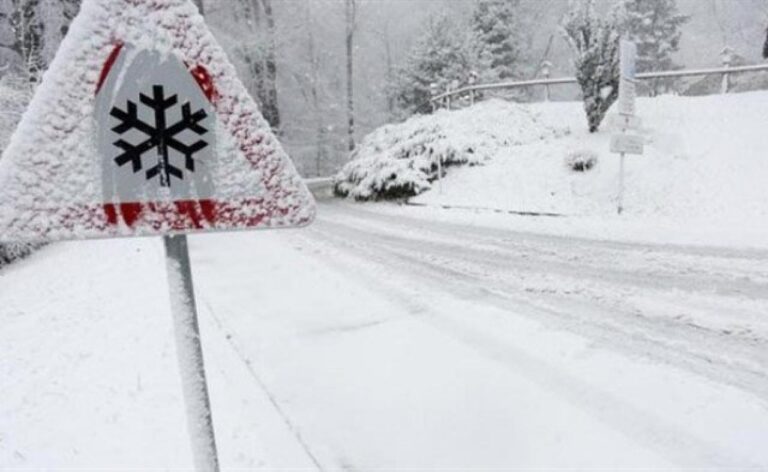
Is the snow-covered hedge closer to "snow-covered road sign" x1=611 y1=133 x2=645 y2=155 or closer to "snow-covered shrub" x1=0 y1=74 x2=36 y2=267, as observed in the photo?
"snow-covered road sign" x1=611 y1=133 x2=645 y2=155

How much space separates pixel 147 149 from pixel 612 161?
14.4m

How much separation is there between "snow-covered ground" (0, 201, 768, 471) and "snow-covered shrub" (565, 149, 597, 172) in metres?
5.97

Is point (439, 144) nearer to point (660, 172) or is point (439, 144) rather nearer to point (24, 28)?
point (660, 172)

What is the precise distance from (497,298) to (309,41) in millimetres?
35442

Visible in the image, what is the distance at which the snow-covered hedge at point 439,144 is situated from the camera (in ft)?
58.3

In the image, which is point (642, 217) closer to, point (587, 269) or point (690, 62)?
point (587, 269)

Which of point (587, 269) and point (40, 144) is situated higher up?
point (40, 144)

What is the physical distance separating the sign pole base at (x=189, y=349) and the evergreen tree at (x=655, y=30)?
136 feet

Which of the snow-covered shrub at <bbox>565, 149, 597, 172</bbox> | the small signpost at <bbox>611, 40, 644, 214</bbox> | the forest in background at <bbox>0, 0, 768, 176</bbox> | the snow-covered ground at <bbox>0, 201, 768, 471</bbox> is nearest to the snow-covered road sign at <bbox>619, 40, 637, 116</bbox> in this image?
the small signpost at <bbox>611, 40, 644, 214</bbox>

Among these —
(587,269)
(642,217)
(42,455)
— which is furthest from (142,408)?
(642,217)

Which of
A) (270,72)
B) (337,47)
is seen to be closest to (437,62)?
(270,72)

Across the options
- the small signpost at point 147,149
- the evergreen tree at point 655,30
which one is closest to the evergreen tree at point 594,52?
the small signpost at point 147,149

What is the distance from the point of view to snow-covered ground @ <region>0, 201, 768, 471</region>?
10.6 ft

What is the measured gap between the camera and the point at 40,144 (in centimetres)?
168
